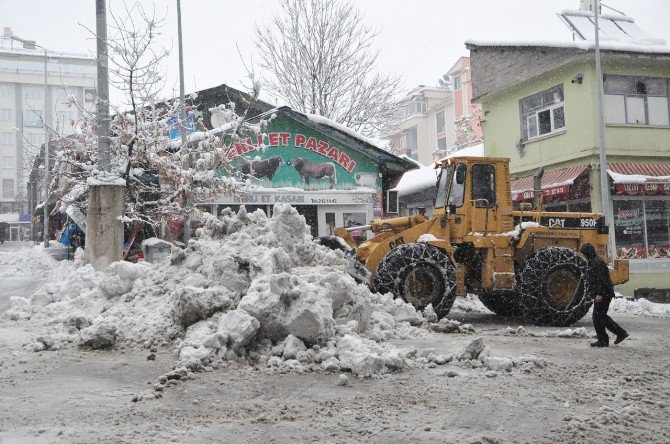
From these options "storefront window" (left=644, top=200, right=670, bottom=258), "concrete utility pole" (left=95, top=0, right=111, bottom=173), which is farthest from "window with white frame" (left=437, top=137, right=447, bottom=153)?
"concrete utility pole" (left=95, top=0, right=111, bottom=173)

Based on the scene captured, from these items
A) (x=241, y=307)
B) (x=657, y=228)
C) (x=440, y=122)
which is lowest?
(x=241, y=307)

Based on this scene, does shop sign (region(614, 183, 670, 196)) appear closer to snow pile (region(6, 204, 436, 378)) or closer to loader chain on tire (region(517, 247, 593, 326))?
loader chain on tire (region(517, 247, 593, 326))

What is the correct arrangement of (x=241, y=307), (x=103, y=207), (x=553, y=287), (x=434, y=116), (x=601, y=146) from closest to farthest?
(x=241, y=307) < (x=553, y=287) < (x=103, y=207) < (x=601, y=146) < (x=434, y=116)

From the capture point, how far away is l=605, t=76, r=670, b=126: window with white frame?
1883cm

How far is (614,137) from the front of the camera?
18.6 metres

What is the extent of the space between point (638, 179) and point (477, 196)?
8.96 m

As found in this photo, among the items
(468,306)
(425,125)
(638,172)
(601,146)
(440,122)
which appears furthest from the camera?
(425,125)

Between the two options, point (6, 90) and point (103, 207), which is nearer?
point (103, 207)

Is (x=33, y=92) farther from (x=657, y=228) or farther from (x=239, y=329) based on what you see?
(x=239, y=329)

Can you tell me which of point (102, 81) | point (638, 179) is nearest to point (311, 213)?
point (102, 81)

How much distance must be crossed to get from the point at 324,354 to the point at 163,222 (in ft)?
28.3

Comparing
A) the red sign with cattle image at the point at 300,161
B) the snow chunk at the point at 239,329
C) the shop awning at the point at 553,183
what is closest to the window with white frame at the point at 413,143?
the shop awning at the point at 553,183

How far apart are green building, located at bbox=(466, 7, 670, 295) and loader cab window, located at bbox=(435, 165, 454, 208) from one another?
7.64 meters

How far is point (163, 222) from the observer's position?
14273 mm
